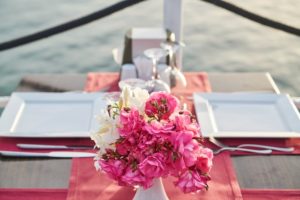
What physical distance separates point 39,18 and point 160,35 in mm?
2414

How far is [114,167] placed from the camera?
3.16 feet

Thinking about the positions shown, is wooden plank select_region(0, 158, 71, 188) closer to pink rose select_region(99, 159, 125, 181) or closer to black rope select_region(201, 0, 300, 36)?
pink rose select_region(99, 159, 125, 181)

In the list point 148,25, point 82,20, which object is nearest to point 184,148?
point 82,20

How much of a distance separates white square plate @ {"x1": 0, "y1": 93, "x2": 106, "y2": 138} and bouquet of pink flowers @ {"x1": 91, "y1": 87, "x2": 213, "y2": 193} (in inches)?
17.6

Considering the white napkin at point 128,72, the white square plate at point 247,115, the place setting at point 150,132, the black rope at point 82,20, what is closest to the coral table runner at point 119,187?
the place setting at point 150,132

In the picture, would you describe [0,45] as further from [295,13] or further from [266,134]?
[295,13]

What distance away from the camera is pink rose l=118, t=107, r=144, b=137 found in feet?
3.09

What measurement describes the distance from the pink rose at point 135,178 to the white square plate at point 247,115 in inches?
20.0

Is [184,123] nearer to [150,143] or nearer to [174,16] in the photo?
[150,143]

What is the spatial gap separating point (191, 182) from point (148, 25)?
2.95 m

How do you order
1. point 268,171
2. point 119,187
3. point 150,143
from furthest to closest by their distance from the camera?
point 268,171
point 119,187
point 150,143

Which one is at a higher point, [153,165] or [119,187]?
[153,165]

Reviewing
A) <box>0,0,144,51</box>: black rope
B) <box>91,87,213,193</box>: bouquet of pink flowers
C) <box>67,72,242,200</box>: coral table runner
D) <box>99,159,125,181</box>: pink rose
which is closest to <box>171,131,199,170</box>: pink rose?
<box>91,87,213,193</box>: bouquet of pink flowers

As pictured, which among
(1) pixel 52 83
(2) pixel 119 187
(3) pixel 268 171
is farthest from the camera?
(1) pixel 52 83
